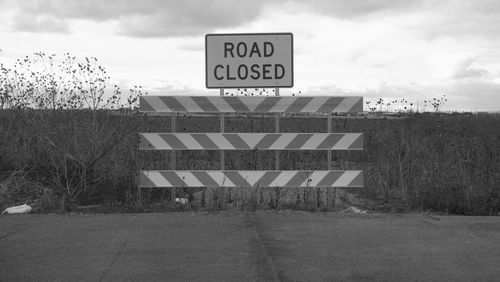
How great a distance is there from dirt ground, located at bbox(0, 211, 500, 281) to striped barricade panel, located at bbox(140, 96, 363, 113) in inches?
61.6

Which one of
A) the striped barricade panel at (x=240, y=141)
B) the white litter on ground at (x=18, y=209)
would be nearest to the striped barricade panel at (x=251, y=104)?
the striped barricade panel at (x=240, y=141)

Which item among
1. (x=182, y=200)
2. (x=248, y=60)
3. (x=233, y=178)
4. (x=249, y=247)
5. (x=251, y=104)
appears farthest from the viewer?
(x=182, y=200)

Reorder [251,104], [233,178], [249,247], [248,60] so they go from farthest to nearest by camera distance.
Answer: [248,60] → [251,104] → [233,178] → [249,247]

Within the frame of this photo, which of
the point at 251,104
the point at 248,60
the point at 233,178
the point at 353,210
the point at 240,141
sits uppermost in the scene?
the point at 248,60

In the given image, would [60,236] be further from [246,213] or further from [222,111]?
[222,111]

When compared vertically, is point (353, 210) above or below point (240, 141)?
below

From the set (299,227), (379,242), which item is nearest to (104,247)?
(299,227)

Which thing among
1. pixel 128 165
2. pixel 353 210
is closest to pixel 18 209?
pixel 128 165

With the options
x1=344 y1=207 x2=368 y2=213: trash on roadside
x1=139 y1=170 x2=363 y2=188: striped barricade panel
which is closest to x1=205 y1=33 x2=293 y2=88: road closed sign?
x1=139 y1=170 x2=363 y2=188: striped barricade panel

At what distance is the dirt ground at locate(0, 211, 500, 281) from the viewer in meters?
4.94

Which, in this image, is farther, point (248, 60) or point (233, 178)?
point (248, 60)

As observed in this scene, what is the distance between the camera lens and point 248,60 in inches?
339

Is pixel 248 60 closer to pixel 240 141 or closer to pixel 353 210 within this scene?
pixel 240 141

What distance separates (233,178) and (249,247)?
251 centimetres
